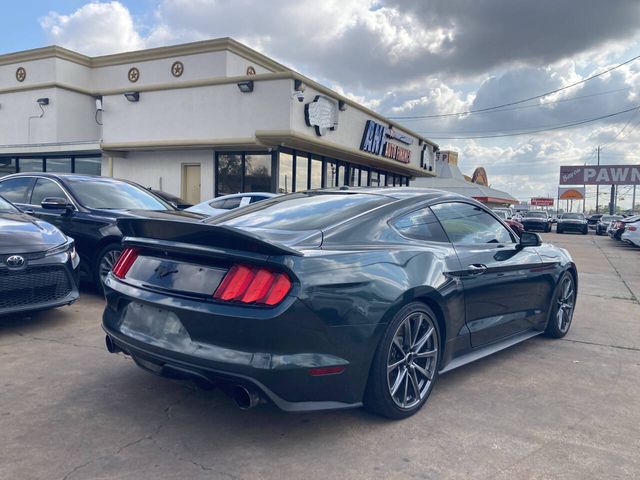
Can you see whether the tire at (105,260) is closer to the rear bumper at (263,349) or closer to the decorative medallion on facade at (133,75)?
the rear bumper at (263,349)

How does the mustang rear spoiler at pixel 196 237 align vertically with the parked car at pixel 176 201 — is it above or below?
below

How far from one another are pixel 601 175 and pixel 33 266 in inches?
2651

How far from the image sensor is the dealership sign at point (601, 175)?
2306 inches

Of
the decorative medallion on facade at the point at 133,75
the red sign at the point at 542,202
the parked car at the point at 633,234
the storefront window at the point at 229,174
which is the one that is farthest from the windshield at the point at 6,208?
the red sign at the point at 542,202

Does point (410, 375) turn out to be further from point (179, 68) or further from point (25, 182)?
point (179, 68)

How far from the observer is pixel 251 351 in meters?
2.67

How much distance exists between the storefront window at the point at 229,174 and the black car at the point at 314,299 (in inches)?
488

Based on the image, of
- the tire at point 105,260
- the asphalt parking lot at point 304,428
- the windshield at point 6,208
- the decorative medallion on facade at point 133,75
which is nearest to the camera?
the asphalt parking lot at point 304,428

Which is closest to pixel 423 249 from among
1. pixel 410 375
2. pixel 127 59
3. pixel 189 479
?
pixel 410 375

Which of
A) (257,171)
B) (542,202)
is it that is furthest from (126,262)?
(542,202)

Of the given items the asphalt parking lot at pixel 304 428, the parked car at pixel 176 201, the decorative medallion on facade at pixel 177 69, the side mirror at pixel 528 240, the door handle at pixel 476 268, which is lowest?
the asphalt parking lot at pixel 304 428

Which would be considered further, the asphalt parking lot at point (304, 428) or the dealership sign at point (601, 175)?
the dealership sign at point (601, 175)

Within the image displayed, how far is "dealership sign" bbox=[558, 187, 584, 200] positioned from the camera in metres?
77.1

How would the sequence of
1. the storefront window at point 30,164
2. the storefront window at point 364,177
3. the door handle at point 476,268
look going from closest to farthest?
the door handle at point 476,268, the storefront window at point 30,164, the storefront window at point 364,177
